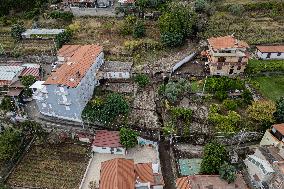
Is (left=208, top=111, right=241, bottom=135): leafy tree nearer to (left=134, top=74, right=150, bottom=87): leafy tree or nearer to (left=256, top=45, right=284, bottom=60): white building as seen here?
(left=134, top=74, right=150, bottom=87): leafy tree

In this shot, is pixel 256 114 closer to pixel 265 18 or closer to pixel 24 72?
pixel 265 18

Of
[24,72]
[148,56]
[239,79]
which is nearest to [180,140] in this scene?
[239,79]

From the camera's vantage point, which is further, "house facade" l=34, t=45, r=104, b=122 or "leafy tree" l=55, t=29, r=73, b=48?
"leafy tree" l=55, t=29, r=73, b=48

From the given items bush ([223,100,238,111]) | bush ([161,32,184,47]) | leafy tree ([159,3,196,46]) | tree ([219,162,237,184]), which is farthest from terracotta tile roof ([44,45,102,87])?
tree ([219,162,237,184])

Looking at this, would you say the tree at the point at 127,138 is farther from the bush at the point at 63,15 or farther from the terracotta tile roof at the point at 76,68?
the bush at the point at 63,15

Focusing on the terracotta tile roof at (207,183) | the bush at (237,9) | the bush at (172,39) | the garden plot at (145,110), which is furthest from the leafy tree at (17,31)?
the terracotta tile roof at (207,183)
